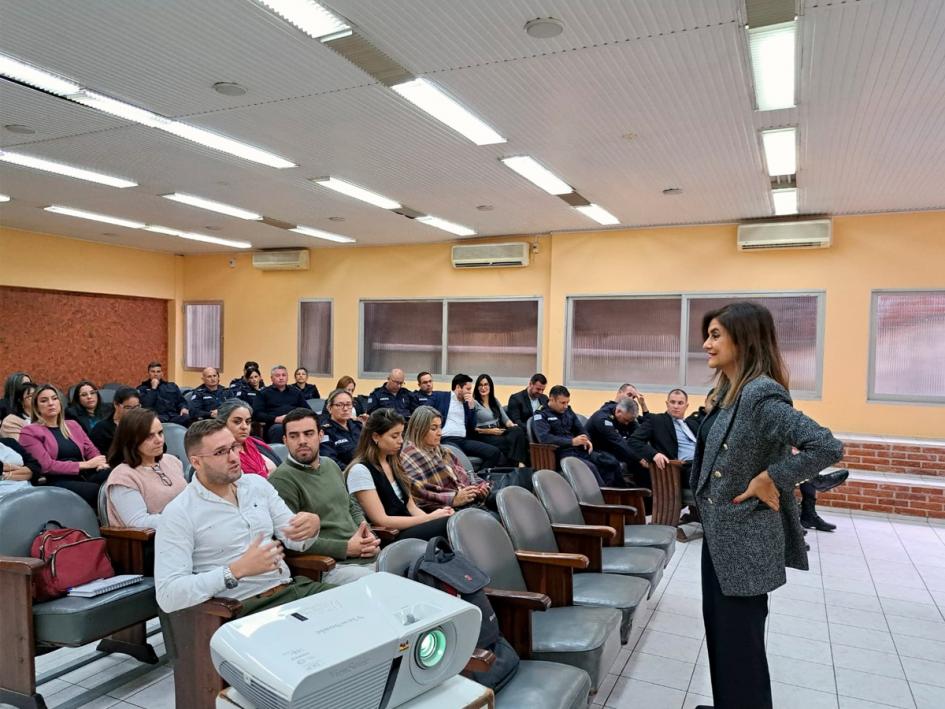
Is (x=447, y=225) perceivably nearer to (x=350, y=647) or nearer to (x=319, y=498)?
(x=319, y=498)

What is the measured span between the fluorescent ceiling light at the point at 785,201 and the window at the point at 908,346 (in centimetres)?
125

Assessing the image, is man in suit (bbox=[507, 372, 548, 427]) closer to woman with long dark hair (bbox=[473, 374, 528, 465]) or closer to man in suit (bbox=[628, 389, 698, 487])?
woman with long dark hair (bbox=[473, 374, 528, 465])

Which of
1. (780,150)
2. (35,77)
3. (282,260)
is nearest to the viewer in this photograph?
(35,77)

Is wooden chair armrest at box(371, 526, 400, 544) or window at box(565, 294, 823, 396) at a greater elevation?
window at box(565, 294, 823, 396)

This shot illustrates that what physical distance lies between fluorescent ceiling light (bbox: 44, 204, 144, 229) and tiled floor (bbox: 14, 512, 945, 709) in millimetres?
5705

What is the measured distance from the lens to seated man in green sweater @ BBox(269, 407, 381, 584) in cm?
272

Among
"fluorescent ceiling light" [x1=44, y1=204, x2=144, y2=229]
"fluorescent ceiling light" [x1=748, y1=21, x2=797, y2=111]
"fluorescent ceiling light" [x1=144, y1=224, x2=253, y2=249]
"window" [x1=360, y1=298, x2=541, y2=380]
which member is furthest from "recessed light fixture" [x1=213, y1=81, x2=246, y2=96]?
"window" [x1=360, y1=298, x2=541, y2=380]

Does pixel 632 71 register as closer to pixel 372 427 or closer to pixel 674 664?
pixel 372 427

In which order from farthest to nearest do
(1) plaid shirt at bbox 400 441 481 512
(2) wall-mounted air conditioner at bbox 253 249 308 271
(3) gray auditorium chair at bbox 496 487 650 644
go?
(2) wall-mounted air conditioner at bbox 253 249 308 271 < (1) plaid shirt at bbox 400 441 481 512 < (3) gray auditorium chair at bbox 496 487 650 644

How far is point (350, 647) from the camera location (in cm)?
114

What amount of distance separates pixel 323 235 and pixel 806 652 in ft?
23.1

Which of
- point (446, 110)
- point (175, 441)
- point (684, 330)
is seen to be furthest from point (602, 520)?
point (684, 330)

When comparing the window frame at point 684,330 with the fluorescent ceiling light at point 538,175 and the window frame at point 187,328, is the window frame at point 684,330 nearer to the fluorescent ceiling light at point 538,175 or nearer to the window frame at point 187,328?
the fluorescent ceiling light at point 538,175

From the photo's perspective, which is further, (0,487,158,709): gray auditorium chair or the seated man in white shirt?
(0,487,158,709): gray auditorium chair
